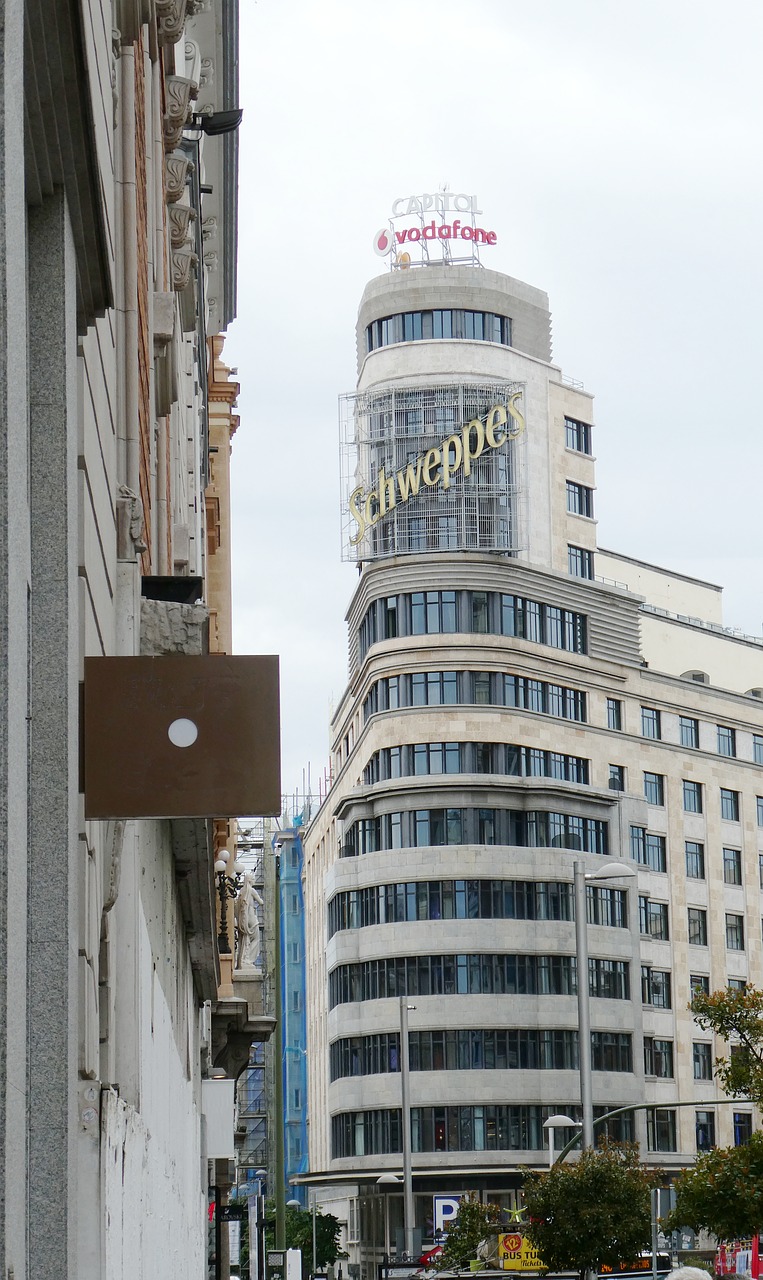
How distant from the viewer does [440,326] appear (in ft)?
285

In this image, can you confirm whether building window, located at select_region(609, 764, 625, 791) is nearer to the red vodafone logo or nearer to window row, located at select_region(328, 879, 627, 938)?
window row, located at select_region(328, 879, 627, 938)

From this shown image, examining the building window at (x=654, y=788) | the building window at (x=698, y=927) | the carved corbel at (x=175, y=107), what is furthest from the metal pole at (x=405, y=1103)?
the carved corbel at (x=175, y=107)

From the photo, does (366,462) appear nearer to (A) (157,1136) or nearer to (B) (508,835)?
(B) (508,835)

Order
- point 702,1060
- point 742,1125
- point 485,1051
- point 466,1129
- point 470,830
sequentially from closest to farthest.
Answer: point 466,1129 < point 485,1051 < point 470,830 < point 702,1060 < point 742,1125

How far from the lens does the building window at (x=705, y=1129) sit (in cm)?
8494

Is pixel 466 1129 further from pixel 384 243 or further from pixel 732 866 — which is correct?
pixel 384 243

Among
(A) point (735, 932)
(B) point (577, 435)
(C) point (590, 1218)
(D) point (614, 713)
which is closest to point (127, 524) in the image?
(C) point (590, 1218)

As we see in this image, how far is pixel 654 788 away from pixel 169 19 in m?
76.5

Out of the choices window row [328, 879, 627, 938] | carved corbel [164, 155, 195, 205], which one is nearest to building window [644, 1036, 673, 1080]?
window row [328, 879, 627, 938]

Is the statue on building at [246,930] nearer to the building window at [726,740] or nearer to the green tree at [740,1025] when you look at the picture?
the green tree at [740,1025]

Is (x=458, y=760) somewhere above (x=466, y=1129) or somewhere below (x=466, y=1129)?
above

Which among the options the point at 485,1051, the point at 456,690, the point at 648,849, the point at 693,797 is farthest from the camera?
the point at 693,797

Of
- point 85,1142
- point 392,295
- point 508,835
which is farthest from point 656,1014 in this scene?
point 85,1142

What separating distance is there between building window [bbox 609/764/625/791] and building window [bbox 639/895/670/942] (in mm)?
5049
